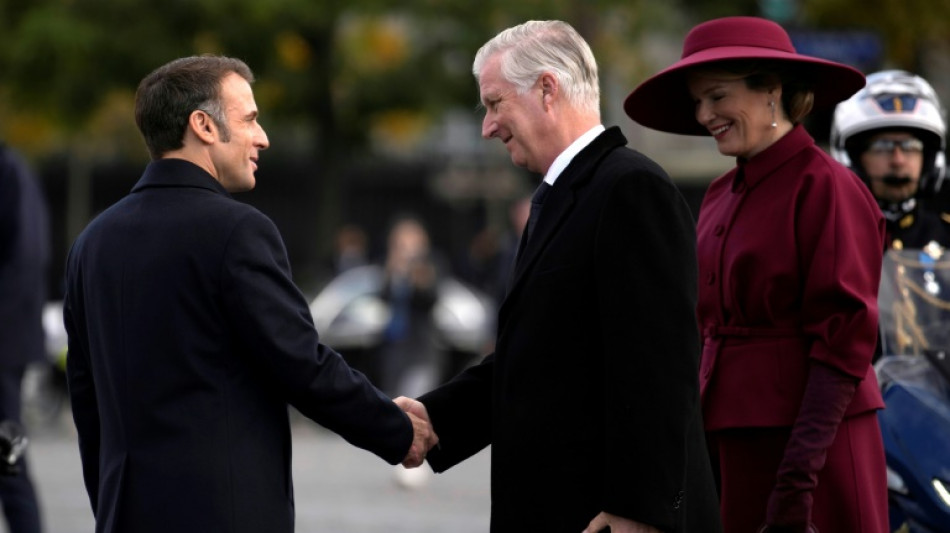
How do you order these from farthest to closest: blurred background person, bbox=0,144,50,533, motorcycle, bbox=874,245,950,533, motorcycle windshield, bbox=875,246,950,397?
blurred background person, bbox=0,144,50,533 < motorcycle windshield, bbox=875,246,950,397 < motorcycle, bbox=874,245,950,533

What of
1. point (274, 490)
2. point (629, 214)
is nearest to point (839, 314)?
point (629, 214)

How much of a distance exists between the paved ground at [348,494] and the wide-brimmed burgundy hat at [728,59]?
5.70m

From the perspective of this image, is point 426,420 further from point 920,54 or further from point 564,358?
point 920,54

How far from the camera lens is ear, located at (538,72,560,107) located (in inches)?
179

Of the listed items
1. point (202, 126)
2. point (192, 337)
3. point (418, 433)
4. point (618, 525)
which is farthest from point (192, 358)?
point (618, 525)

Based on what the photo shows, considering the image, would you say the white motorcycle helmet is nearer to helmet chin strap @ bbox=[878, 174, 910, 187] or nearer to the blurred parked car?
helmet chin strap @ bbox=[878, 174, 910, 187]

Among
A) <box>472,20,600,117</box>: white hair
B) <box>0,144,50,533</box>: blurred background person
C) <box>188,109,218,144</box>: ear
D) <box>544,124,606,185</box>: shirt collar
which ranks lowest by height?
<box>0,144,50,533</box>: blurred background person

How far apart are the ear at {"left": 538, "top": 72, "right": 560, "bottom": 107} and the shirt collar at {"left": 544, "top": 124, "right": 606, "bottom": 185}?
0.13m

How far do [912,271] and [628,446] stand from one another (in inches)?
68.8

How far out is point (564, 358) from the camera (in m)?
4.39

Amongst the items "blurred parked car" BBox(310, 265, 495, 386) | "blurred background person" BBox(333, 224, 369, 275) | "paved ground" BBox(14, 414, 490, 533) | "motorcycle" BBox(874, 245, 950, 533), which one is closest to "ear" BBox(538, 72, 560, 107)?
"motorcycle" BBox(874, 245, 950, 533)

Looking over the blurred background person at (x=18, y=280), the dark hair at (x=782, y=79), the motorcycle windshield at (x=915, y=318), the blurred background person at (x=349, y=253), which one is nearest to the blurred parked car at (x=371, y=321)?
the blurred background person at (x=349, y=253)

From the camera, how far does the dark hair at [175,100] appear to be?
4.62 m

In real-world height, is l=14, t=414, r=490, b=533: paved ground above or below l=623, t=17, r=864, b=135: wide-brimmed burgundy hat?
below
